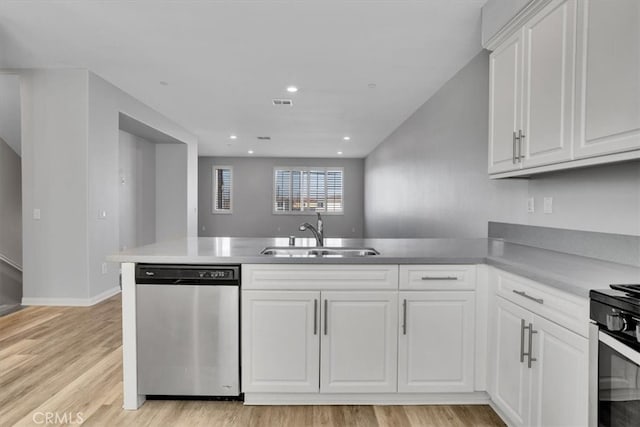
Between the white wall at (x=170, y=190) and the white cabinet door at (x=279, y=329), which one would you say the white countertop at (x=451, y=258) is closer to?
the white cabinet door at (x=279, y=329)

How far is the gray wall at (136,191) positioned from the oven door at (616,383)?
648 centimetres

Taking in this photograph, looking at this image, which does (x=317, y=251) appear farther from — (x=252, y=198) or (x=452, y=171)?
(x=252, y=198)

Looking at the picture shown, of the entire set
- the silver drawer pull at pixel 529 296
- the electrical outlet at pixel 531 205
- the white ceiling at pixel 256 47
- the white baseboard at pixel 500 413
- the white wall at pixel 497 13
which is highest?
the white ceiling at pixel 256 47

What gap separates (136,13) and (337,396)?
10.1 feet

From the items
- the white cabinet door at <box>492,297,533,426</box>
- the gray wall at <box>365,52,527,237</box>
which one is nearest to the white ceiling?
the gray wall at <box>365,52,527,237</box>

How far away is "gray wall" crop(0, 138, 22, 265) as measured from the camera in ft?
17.1

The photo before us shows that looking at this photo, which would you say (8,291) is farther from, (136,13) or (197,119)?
(136,13)

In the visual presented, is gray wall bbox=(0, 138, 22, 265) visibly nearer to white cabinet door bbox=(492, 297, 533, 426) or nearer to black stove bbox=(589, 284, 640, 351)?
white cabinet door bbox=(492, 297, 533, 426)

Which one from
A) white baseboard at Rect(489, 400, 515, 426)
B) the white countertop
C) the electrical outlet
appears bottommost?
white baseboard at Rect(489, 400, 515, 426)

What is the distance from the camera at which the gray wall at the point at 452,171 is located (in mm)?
3289

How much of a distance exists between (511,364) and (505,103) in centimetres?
152

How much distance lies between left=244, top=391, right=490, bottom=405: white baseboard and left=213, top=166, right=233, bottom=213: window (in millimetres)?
9966

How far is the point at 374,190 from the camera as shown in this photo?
31.7 feet

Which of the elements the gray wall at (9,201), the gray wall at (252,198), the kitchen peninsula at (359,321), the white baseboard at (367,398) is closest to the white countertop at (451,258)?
the kitchen peninsula at (359,321)
